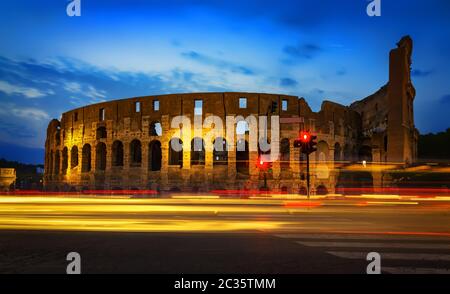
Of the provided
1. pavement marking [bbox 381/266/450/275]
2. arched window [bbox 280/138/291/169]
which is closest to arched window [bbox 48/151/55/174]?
arched window [bbox 280/138/291/169]

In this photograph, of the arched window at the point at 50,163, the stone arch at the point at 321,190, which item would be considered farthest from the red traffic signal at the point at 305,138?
the arched window at the point at 50,163

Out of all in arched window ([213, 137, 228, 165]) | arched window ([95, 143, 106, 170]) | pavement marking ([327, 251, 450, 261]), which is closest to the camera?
pavement marking ([327, 251, 450, 261])

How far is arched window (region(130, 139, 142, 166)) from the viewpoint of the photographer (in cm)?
4434

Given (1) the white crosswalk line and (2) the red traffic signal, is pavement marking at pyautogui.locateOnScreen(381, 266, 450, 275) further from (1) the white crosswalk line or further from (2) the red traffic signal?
(2) the red traffic signal

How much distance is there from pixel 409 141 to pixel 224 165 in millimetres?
22677

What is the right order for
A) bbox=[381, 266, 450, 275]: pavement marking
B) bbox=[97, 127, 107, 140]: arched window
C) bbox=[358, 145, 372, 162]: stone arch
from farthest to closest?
bbox=[358, 145, 372, 162]: stone arch → bbox=[97, 127, 107, 140]: arched window → bbox=[381, 266, 450, 275]: pavement marking

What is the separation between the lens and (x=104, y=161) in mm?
47031

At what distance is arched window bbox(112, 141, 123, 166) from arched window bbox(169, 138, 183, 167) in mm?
6366

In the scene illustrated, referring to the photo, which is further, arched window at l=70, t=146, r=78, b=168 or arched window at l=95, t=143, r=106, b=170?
arched window at l=70, t=146, r=78, b=168

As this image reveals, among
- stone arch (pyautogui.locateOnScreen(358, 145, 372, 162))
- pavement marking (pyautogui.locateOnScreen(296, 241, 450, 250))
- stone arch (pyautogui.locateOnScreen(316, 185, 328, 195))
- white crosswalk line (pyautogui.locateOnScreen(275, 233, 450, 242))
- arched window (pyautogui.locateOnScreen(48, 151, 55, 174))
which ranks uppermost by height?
stone arch (pyautogui.locateOnScreen(358, 145, 372, 162))

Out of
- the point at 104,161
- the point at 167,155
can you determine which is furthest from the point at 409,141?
the point at 104,161

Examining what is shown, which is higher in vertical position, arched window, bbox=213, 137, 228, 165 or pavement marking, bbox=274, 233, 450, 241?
arched window, bbox=213, 137, 228, 165

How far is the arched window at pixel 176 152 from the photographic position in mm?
42000
